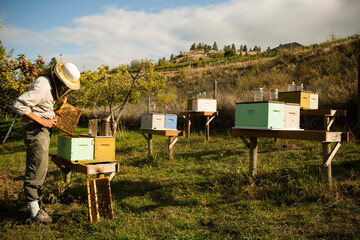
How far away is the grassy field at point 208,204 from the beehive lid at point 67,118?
121cm

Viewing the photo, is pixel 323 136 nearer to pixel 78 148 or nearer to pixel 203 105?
pixel 78 148

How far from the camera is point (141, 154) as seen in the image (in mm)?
8617

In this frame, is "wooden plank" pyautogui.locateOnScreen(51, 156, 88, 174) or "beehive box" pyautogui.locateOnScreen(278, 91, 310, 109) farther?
"beehive box" pyautogui.locateOnScreen(278, 91, 310, 109)

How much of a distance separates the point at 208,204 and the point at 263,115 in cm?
172

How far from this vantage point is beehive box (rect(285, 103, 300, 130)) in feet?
14.3

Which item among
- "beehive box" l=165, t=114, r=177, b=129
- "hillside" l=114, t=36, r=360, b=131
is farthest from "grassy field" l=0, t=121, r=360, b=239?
"hillside" l=114, t=36, r=360, b=131

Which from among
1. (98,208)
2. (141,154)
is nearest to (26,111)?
(98,208)

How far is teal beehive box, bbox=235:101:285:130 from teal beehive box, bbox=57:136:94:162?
8.68 ft

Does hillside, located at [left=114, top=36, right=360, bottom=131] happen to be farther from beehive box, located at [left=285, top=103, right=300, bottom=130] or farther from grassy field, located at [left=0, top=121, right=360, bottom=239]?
beehive box, located at [left=285, top=103, right=300, bottom=130]

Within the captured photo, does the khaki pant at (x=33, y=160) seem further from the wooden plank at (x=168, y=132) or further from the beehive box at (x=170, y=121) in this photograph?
the beehive box at (x=170, y=121)

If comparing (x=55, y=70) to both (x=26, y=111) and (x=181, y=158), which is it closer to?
(x=26, y=111)

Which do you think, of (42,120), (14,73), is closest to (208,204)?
(42,120)

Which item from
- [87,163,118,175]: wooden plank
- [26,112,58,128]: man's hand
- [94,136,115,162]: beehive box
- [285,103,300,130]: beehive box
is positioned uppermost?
[285,103,300,130]: beehive box

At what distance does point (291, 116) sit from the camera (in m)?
4.41
